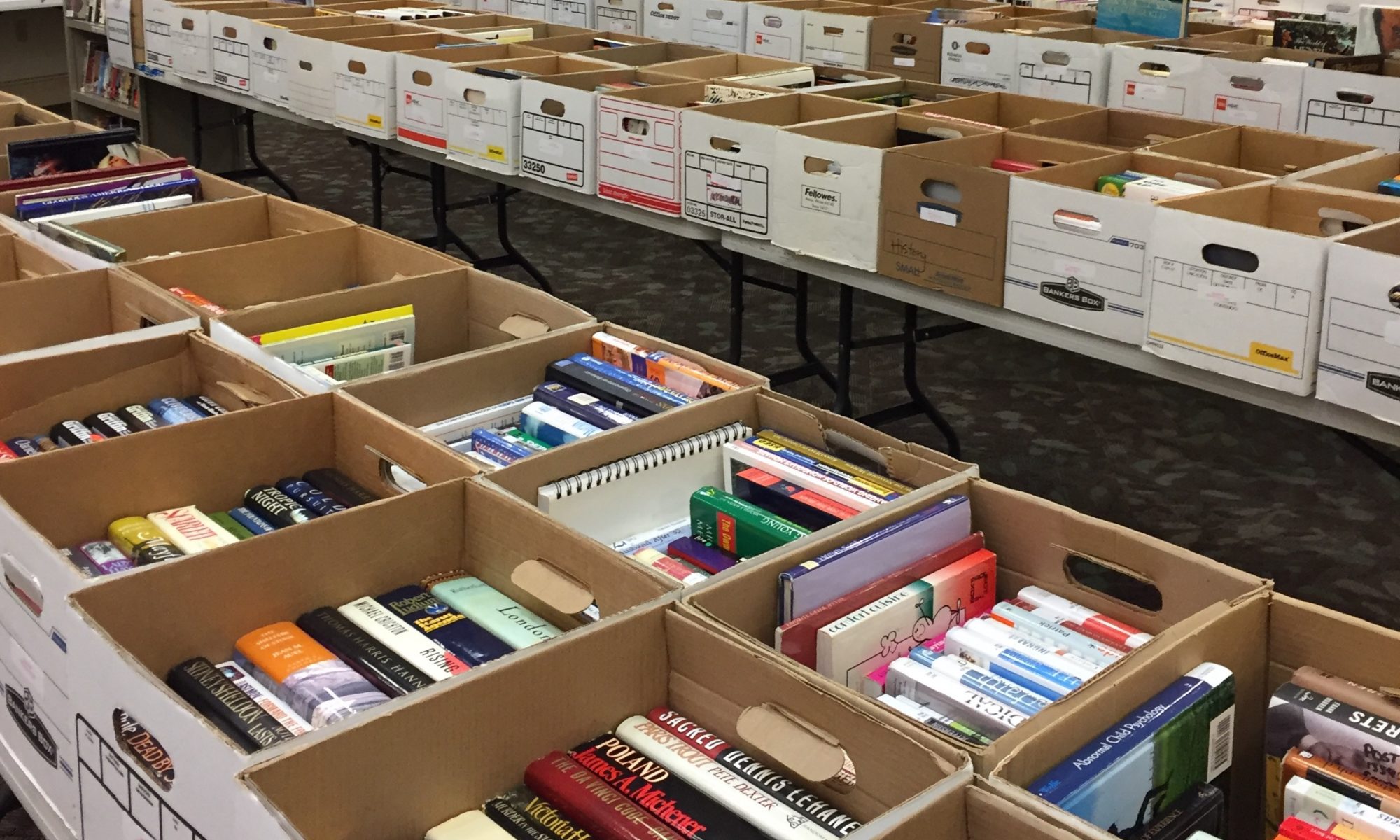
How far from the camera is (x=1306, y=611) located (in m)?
1.34

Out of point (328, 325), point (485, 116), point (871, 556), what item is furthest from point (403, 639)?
point (485, 116)

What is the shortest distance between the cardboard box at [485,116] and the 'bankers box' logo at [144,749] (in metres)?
2.39

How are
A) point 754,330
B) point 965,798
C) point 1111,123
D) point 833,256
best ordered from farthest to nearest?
point 754,330 < point 1111,123 < point 833,256 < point 965,798

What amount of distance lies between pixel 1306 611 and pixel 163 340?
1635 mm

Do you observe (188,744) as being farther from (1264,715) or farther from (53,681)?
(1264,715)

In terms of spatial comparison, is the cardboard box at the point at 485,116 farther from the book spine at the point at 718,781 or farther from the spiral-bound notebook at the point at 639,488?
the book spine at the point at 718,781

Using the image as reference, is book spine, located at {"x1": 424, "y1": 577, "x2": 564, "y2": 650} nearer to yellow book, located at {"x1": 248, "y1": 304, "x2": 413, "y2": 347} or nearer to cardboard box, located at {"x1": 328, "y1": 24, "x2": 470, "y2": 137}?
yellow book, located at {"x1": 248, "y1": 304, "x2": 413, "y2": 347}

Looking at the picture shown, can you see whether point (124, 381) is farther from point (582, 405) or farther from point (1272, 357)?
point (1272, 357)

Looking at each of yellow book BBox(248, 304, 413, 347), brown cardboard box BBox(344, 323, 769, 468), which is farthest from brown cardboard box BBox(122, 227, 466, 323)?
brown cardboard box BBox(344, 323, 769, 468)

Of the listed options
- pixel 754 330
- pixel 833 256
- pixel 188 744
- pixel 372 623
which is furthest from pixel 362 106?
pixel 188 744

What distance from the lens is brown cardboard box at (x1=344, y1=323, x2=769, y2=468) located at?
1973 millimetres

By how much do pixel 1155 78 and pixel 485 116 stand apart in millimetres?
1779

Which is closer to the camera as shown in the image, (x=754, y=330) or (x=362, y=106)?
(x=362, y=106)

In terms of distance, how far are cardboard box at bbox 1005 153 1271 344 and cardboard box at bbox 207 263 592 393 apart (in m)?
0.85
